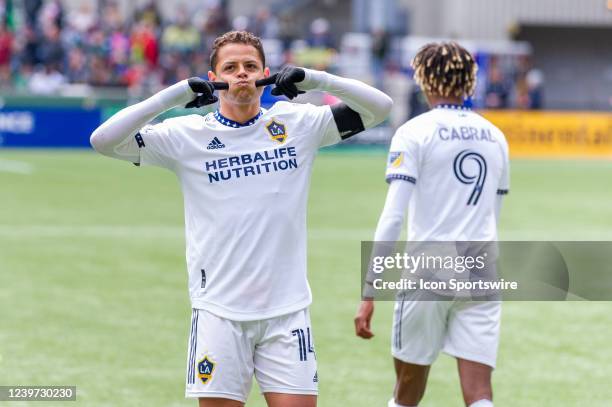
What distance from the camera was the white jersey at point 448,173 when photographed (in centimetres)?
596

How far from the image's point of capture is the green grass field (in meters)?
8.23

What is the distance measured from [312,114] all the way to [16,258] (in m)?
8.95

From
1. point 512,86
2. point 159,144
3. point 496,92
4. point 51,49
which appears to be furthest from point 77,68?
point 159,144

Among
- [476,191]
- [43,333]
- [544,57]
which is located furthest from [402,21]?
[476,191]

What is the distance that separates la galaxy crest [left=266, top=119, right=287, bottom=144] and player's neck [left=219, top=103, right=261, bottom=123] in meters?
0.09

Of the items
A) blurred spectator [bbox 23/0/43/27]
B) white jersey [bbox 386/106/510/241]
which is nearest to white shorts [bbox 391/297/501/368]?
white jersey [bbox 386/106/510/241]

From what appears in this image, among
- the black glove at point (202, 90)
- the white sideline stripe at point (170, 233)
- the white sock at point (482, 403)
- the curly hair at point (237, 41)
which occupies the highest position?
the curly hair at point (237, 41)

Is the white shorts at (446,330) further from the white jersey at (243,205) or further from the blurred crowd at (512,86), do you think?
the blurred crowd at (512,86)

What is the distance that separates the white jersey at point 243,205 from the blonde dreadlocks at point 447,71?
104 cm

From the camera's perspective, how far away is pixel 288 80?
528 centimetres

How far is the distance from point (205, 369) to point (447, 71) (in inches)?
82.2

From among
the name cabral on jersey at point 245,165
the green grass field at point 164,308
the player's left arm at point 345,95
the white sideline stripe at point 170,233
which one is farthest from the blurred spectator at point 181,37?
the name cabral on jersey at point 245,165

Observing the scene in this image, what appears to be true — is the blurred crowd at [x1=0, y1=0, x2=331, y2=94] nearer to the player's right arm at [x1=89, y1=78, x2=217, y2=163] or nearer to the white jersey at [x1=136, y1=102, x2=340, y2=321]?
the player's right arm at [x1=89, y1=78, x2=217, y2=163]

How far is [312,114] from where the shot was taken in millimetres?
5473
